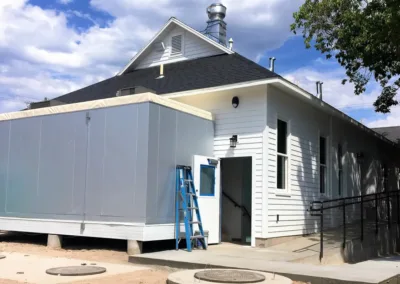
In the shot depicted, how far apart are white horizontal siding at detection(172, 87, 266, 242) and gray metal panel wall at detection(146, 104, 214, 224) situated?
951mm

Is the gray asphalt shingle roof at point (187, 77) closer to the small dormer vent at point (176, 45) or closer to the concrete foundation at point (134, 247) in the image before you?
the small dormer vent at point (176, 45)

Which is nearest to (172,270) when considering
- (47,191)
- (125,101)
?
(125,101)

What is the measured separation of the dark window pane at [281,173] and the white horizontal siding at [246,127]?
3.41 feet

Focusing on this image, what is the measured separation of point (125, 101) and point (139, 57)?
6.79m

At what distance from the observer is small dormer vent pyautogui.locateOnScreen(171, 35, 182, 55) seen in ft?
49.9

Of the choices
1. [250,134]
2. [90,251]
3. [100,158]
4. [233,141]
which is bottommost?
[90,251]

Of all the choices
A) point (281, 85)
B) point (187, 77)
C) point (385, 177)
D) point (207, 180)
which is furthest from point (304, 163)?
point (385, 177)

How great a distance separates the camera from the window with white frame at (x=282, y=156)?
444 inches

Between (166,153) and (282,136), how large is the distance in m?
3.49

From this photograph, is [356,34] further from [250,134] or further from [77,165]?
[77,165]

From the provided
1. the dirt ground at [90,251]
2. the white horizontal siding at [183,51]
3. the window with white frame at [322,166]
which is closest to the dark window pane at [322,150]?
the window with white frame at [322,166]

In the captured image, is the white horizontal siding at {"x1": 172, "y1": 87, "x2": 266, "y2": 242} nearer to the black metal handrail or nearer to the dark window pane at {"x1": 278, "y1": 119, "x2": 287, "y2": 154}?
the dark window pane at {"x1": 278, "y1": 119, "x2": 287, "y2": 154}

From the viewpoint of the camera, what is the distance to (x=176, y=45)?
604 inches

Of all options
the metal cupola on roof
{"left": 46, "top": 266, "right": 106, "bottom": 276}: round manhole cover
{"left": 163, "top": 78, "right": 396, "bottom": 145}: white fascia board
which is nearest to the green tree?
{"left": 163, "top": 78, "right": 396, "bottom": 145}: white fascia board
